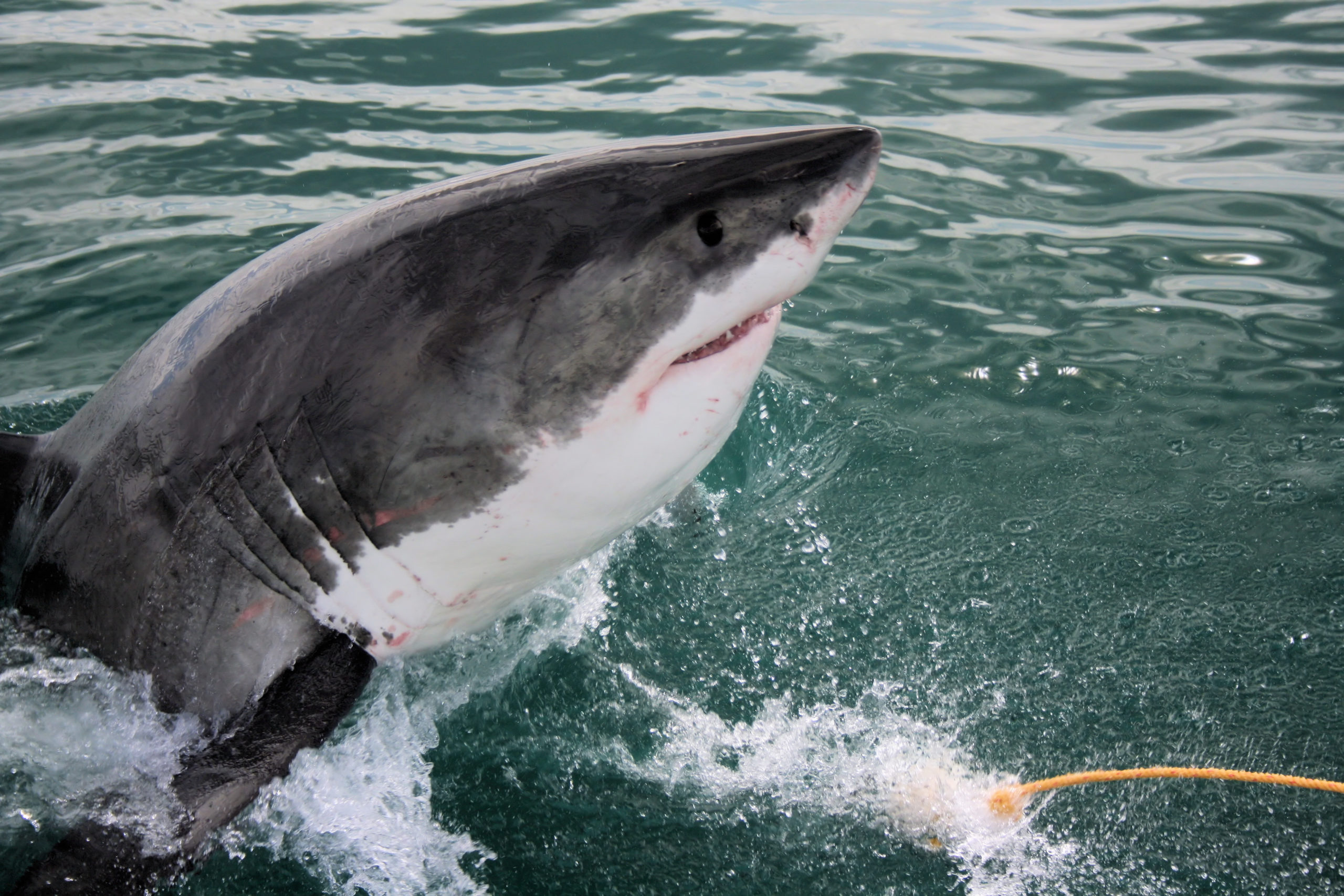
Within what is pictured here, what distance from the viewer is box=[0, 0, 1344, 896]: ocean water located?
84.7 inches

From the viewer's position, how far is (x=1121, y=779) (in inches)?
92.9

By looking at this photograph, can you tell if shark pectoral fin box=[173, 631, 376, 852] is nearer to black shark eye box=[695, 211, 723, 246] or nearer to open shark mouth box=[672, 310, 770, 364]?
open shark mouth box=[672, 310, 770, 364]

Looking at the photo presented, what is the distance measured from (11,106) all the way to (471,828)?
646 cm

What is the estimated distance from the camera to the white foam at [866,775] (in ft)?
7.11

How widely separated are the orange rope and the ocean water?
45mm

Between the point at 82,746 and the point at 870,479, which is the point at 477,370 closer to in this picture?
the point at 82,746

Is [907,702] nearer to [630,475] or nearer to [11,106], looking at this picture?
[630,475]

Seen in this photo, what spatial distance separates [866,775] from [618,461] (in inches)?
40.1

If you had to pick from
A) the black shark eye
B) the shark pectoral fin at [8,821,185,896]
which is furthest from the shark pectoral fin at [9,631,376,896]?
the black shark eye

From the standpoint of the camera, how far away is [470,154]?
626 cm

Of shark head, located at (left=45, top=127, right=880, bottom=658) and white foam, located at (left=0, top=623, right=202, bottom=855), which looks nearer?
shark head, located at (left=45, top=127, right=880, bottom=658)

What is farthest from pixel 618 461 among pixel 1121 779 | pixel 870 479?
pixel 870 479

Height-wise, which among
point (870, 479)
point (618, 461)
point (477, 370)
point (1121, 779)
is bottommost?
point (1121, 779)

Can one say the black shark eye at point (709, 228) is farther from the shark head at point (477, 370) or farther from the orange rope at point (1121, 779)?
the orange rope at point (1121, 779)
